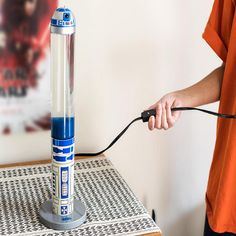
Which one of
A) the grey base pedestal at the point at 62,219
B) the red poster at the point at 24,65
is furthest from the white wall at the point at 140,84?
the grey base pedestal at the point at 62,219

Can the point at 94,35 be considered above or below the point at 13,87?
above

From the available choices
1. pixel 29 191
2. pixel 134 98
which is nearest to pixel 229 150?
pixel 134 98

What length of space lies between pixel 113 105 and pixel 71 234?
41 centimetres

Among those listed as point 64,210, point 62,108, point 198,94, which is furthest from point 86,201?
point 198,94

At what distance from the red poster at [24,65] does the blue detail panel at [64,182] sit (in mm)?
278

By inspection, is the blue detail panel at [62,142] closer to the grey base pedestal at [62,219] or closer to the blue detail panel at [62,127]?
the blue detail panel at [62,127]

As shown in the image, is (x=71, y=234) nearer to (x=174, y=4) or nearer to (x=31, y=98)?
(x=31, y=98)

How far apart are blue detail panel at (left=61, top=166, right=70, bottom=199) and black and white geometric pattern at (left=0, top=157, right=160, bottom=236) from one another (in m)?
0.06

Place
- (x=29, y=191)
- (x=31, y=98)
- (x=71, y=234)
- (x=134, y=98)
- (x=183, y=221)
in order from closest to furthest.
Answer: (x=71, y=234)
(x=29, y=191)
(x=31, y=98)
(x=134, y=98)
(x=183, y=221)

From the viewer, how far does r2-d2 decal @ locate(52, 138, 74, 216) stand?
2.75 ft

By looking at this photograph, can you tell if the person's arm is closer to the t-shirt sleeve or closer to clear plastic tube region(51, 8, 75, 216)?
the t-shirt sleeve

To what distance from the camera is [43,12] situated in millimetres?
1020

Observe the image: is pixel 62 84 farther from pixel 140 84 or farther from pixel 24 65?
pixel 140 84

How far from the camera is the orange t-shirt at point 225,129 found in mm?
970
